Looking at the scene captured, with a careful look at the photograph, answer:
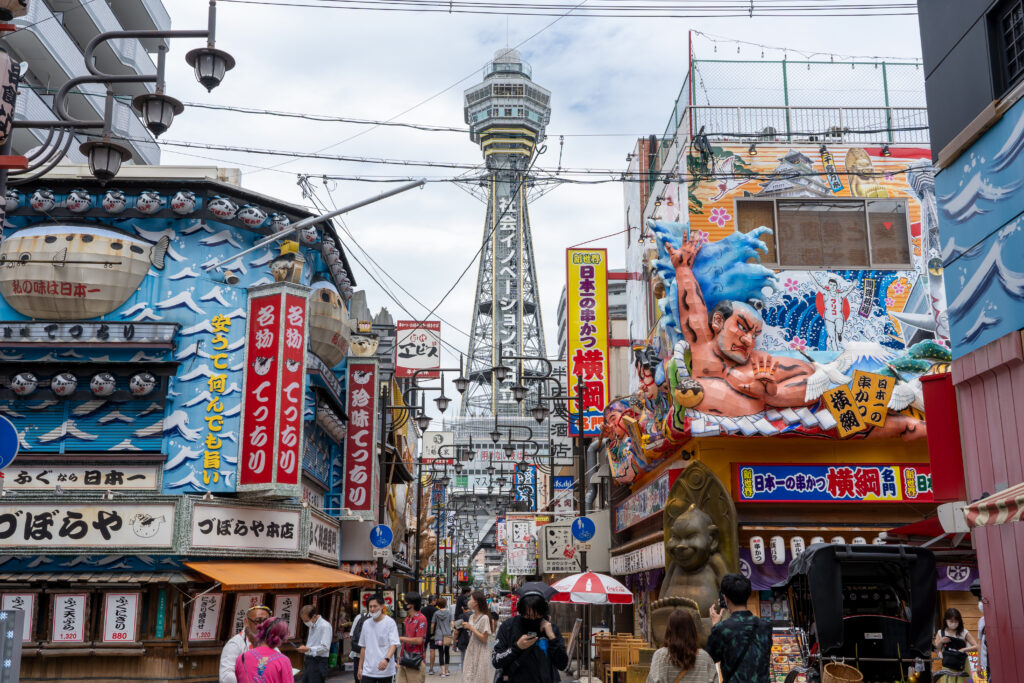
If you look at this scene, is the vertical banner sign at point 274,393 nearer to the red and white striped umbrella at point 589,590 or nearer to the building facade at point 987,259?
the red and white striped umbrella at point 589,590

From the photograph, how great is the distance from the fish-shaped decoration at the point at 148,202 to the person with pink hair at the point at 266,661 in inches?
613

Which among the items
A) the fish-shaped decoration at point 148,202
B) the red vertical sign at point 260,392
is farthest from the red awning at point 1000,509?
the fish-shaped decoration at point 148,202

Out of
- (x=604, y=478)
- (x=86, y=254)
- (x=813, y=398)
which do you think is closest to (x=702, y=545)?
(x=813, y=398)

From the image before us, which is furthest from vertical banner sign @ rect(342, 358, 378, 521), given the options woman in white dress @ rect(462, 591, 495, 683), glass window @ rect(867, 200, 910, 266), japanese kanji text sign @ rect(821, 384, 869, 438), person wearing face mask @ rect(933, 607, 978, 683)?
person wearing face mask @ rect(933, 607, 978, 683)

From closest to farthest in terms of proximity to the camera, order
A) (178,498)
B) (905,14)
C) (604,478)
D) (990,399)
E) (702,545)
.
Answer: (990,399), (905,14), (702,545), (178,498), (604,478)

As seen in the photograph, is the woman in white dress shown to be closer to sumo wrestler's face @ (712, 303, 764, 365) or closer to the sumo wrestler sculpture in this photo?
the sumo wrestler sculpture

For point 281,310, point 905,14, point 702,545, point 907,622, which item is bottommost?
point 907,622

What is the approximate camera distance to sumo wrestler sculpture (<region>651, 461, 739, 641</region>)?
18422mm

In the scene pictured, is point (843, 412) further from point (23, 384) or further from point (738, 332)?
point (23, 384)

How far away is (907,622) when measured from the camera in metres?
10.0

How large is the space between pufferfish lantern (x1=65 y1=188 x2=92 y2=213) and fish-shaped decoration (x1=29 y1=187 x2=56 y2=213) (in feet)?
1.10

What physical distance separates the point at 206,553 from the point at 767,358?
1234 cm

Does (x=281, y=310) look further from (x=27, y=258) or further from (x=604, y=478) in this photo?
(x=604, y=478)

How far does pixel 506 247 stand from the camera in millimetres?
159250
